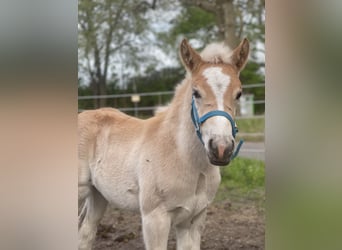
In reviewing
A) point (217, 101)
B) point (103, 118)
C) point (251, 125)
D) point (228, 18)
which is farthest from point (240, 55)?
point (251, 125)

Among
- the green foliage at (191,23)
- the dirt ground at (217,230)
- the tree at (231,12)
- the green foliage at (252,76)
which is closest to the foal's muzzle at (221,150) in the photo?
the dirt ground at (217,230)

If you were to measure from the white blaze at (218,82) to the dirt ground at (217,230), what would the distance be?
1.53m

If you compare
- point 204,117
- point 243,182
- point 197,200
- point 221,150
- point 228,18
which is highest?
point 228,18

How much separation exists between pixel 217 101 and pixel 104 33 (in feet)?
15.5

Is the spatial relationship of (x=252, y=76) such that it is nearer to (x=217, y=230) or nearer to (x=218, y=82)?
(x=217, y=230)

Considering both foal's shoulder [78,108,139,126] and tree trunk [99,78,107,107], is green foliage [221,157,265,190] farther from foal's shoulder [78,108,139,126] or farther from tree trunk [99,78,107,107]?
tree trunk [99,78,107,107]

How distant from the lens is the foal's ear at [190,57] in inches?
63.4

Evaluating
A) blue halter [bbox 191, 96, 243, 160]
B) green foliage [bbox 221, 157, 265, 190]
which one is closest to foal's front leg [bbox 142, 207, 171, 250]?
blue halter [bbox 191, 96, 243, 160]

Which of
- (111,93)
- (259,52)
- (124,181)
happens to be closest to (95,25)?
(111,93)

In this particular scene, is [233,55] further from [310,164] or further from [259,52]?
[259,52]

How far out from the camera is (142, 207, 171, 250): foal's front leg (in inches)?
65.5

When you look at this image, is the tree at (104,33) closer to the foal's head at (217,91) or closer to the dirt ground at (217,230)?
the dirt ground at (217,230)

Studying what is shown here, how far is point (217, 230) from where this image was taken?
3.05 meters

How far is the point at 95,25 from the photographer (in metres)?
5.36
